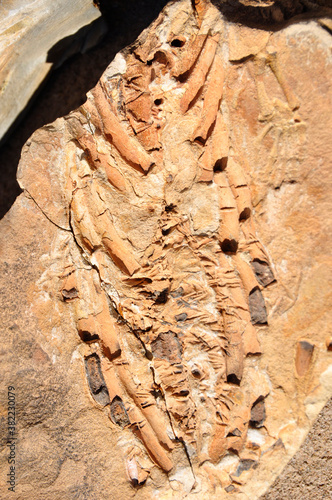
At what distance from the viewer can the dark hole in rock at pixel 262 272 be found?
1.86 m

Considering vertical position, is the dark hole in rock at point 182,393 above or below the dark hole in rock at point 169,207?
below

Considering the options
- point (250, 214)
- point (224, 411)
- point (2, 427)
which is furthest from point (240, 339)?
point (2, 427)

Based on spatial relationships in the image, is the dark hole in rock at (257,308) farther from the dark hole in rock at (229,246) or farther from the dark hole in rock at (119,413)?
the dark hole in rock at (119,413)

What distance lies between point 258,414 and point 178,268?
29.9 inches

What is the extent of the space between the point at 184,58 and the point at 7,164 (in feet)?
5.42

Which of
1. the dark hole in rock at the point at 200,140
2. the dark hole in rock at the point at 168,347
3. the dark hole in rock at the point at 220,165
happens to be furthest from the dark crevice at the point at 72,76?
the dark hole in rock at the point at 168,347

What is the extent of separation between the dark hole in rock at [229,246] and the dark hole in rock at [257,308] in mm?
209

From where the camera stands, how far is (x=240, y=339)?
1916 millimetres

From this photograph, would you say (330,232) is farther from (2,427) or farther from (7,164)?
(7,164)

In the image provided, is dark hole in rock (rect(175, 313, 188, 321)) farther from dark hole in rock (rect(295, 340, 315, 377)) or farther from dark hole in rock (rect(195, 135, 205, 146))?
dark hole in rock (rect(195, 135, 205, 146))

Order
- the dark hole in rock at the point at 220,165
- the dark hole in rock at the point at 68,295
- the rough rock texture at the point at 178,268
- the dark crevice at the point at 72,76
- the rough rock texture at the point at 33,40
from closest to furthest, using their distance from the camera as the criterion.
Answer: the rough rock texture at the point at 178,268
the dark hole in rock at the point at 220,165
the dark hole in rock at the point at 68,295
the rough rock texture at the point at 33,40
the dark crevice at the point at 72,76

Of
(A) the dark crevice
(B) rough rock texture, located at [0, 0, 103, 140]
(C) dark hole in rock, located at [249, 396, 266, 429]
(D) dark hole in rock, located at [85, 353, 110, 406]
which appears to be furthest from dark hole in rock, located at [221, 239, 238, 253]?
(B) rough rock texture, located at [0, 0, 103, 140]

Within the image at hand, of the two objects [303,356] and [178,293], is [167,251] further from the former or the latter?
[303,356]

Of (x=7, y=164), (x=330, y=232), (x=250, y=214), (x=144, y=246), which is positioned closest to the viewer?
(x=330, y=232)
